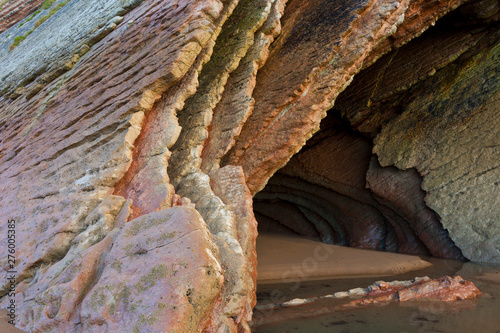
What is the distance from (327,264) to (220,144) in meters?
2.72

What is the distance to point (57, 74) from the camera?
6.49m

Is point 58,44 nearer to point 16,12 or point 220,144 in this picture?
point 220,144

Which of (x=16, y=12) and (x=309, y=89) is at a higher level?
(x=16, y=12)

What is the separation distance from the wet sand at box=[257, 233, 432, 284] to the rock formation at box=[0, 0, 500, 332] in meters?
1.16

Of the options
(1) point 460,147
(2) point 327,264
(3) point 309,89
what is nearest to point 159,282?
(3) point 309,89

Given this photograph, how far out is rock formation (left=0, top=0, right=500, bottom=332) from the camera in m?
2.54

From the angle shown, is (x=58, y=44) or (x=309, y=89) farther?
(x=58, y=44)

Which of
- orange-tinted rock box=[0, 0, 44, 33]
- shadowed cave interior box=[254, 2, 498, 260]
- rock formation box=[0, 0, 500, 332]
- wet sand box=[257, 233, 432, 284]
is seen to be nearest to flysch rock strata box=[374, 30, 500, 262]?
rock formation box=[0, 0, 500, 332]

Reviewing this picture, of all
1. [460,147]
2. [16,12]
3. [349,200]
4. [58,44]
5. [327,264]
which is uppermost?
[16,12]

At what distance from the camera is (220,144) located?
4867 millimetres

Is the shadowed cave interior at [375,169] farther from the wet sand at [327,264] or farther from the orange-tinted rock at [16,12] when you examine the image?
the orange-tinted rock at [16,12]

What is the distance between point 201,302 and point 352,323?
5.88 feet

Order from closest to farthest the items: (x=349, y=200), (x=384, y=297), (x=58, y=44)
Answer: (x=384, y=297), (x=58, y=44), (x=349, y=200)

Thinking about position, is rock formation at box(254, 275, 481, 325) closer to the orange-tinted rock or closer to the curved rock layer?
the curved rock layer
